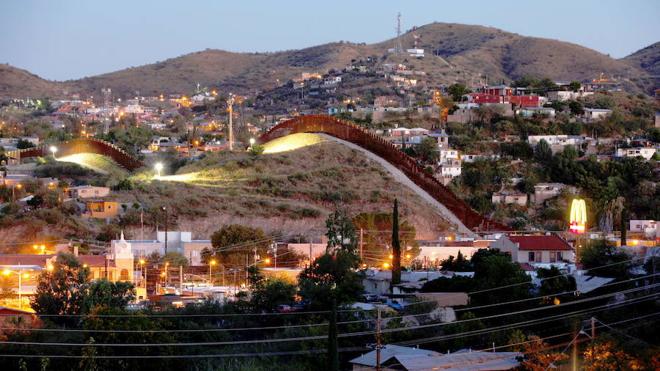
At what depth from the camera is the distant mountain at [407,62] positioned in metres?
127

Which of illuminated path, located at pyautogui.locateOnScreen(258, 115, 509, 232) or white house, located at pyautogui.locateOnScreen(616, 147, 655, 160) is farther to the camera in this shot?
white house, located at pyautogui.locateOnScreen(616, 147, 655, 160)

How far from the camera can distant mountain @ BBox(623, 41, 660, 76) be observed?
136038 millimetres

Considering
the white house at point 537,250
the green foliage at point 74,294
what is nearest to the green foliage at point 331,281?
the green foliage at point 74,294

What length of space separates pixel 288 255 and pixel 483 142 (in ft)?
81.2

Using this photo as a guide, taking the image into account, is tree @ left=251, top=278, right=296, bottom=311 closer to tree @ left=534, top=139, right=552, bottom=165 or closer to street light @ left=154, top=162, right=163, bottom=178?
street light @ left=154, top=162, right=163, bottom=178

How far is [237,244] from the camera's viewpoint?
42.2 metres

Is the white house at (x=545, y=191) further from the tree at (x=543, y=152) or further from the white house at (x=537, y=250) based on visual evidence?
the white house at (x=537, y=250)

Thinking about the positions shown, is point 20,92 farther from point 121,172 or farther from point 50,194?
point 50,194

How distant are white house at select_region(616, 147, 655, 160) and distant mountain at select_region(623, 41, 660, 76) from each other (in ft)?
237

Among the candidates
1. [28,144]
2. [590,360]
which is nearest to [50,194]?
[28,144]

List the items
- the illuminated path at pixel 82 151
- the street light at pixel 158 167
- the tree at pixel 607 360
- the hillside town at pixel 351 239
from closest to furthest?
the tree at pixel 607 360, the hillside town at pixel 351 239, the street light at pixel 158 167, the illuminated path at pixel 82 151

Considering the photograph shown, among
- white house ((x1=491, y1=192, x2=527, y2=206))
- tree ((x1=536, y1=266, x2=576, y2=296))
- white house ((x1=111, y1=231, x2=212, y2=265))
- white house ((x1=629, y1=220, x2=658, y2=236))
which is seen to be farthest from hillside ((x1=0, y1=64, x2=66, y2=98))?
tree ((x1=536, y1=266, x2=576, y2=296))

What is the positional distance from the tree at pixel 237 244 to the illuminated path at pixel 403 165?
8.96 metres

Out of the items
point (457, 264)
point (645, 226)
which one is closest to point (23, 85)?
point (645, 226)
